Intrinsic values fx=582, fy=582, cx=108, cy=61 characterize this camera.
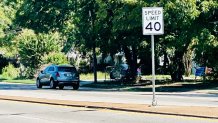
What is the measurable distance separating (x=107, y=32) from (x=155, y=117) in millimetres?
25636

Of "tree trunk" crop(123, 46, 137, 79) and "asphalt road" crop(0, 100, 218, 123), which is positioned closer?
"asphalt road" crop(0, 100, 218, 123)

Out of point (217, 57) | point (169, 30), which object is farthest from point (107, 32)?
point (217, 57)

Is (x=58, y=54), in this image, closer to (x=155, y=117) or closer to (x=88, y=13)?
(x=88, y=13)

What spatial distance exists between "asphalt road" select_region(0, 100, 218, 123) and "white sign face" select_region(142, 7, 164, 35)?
124 inches

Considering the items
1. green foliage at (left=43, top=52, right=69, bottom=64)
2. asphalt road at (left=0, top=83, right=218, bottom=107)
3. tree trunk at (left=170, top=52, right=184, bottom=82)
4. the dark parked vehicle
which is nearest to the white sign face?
asphalt road at (left=0, top=83, right=218, bottom=107)

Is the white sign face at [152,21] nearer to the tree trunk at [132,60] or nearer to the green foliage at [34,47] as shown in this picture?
the tree trunk at [132,60]

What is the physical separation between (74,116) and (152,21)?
4476 millimetres

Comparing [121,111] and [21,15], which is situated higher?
[21,15]

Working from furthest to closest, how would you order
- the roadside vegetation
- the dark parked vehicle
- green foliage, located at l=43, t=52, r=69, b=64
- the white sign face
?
1. green foliage, located at l=43, t=52, r=69, b=64
2. the dark parked vehicle
3. the roadside vegetation
4. the white sign face

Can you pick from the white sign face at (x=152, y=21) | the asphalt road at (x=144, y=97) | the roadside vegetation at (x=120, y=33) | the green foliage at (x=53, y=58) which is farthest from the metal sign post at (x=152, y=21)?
→ the green foliage at (x=53, y=58)

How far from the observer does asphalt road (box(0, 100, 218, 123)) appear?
16.6 m

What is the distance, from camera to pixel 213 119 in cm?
1611

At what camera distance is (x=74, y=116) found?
18344 mm

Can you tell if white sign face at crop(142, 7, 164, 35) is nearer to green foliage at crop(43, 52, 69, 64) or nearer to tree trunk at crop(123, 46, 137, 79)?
tree trunk at crop(123, 46, 137, 79)
